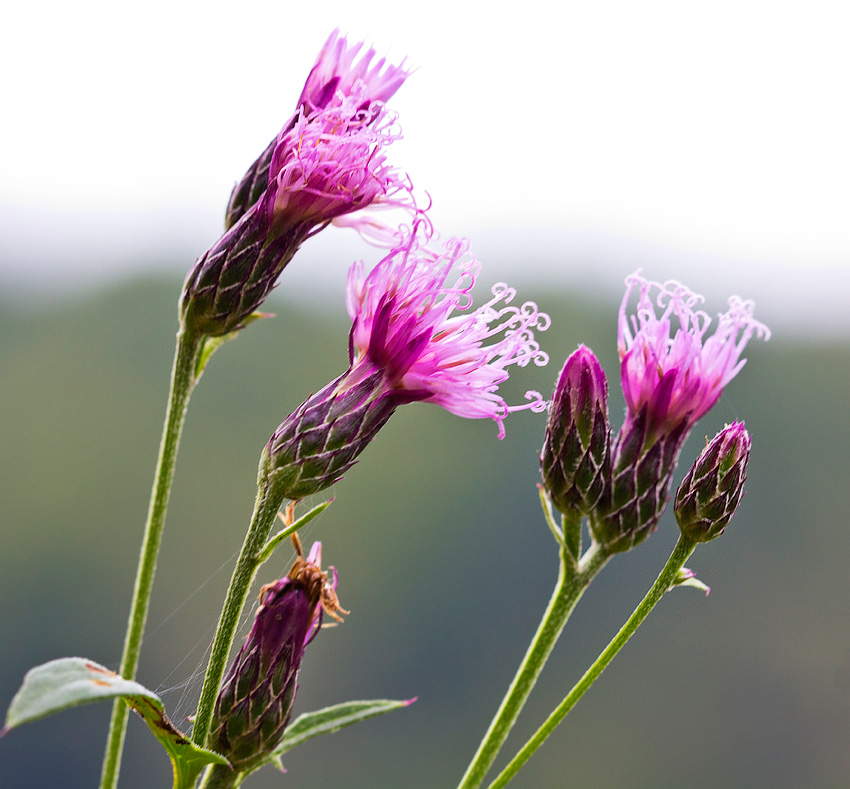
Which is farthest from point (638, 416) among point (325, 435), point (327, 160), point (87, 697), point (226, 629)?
point (87, 697)

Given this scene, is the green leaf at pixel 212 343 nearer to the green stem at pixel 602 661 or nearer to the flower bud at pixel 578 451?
the flower bud at pixel 578 451

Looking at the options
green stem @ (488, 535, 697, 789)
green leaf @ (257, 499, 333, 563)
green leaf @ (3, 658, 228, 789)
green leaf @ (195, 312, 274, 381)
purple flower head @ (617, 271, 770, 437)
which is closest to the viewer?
green leaf @ (3, 658, 228, 789)

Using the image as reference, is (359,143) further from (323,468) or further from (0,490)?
(0,490)

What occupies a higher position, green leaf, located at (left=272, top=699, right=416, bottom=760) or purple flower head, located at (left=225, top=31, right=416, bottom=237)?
purple flower head, located at (left=225, top=31, right=416, bottom=237)

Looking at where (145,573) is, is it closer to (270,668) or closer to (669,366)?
(270,668)

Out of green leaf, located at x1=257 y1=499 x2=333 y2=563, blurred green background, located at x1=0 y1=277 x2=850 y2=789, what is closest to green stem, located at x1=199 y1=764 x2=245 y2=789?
green leaf, located at x1=257 y1=499 x2=333 y2=563

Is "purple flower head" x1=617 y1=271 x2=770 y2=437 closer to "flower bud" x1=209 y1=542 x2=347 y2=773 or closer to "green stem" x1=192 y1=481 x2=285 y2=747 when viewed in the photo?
"flower bud" x1=209 y1=542 x2=347 y2=773
